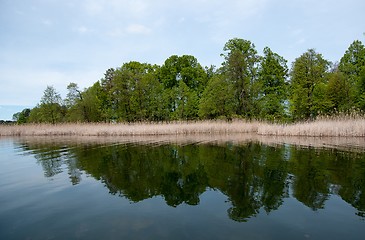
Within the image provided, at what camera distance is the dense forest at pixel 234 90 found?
81.7 ft

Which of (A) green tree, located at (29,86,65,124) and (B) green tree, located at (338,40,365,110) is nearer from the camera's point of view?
(B) green tree, located at (338,40,365,110)

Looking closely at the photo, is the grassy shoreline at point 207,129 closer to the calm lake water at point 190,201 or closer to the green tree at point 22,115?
the calm lake water at point 190,201

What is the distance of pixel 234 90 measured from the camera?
27625mm

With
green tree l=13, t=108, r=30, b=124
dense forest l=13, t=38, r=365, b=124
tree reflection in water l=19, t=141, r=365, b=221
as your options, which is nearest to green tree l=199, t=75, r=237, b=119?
dense forest l=13, t=38, r=365, b=124

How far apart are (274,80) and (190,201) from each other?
110 ft

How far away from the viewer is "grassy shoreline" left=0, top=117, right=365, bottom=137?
47.0 ft

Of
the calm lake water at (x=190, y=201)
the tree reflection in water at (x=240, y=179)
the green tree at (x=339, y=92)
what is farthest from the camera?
the green tree at (x=339, y=92)

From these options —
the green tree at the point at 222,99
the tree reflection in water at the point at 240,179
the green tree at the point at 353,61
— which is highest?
the green tree at the point at 353,61

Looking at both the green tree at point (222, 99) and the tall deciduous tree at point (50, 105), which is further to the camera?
the tall deciduous tree at point (50, 105)

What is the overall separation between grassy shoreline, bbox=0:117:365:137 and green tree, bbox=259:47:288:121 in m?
11.0

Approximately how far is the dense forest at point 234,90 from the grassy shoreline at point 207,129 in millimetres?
6193

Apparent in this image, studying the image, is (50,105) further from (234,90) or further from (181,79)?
(234,90)

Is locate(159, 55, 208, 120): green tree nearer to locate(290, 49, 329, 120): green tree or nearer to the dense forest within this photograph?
the dense forest

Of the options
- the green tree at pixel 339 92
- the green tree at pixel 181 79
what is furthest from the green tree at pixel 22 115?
the green tree at pixel 339 92
